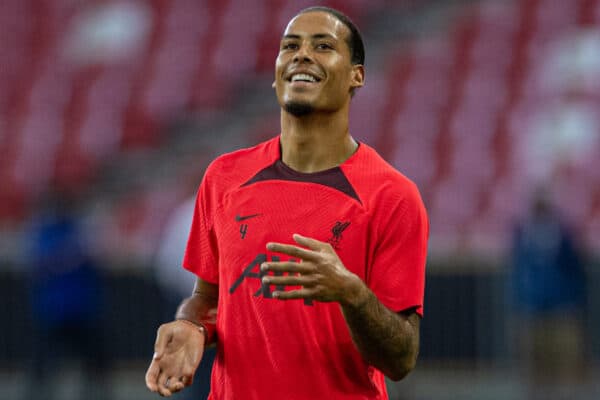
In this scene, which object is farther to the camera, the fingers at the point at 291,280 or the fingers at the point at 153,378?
the fingers at the point at 153,378

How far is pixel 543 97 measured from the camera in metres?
12.0

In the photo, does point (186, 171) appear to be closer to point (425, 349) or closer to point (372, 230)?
point (425, 349)

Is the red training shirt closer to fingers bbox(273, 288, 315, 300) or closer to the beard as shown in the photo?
the beard

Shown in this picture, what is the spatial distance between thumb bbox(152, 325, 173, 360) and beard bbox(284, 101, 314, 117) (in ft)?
2.26

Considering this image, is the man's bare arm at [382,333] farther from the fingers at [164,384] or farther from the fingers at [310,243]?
the fingers at [164,384]

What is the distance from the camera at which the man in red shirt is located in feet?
10.5

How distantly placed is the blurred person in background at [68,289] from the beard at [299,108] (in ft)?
19.0

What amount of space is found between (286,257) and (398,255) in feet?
0.98

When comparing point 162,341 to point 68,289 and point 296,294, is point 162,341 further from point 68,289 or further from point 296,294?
point 68,289

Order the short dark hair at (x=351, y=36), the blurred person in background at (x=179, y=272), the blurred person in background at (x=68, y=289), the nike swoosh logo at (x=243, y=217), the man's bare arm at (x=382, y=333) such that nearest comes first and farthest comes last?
the man's bare arm at (x=382, y=333) → the nike swoosh logo at (x=243, y=217) → the short dark hair at (x=351, y=36) → the blurred person in background at (x=179, y=272) → the blurred person in background at (x=68, y=289)

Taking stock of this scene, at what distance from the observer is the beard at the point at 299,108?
333cm

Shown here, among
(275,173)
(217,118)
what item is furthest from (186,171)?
(275,173)

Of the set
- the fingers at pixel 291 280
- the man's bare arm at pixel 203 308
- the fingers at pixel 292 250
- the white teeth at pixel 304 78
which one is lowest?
the man's bare arm at pixel 203 308

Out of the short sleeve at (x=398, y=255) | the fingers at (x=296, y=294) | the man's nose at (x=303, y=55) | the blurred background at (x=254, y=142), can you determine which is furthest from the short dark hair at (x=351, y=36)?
the blurred background at (x=254, y=142)
